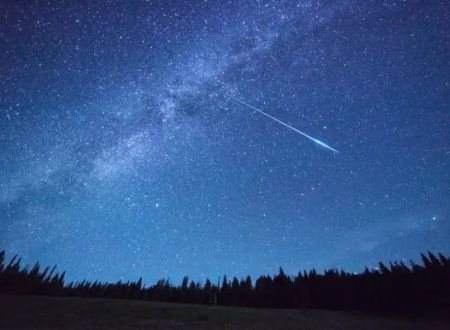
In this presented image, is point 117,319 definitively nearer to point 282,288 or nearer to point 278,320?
point 278,320

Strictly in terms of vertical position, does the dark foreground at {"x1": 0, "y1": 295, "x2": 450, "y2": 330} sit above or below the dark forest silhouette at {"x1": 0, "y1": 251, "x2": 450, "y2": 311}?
below

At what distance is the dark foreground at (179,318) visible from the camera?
34.1 meters

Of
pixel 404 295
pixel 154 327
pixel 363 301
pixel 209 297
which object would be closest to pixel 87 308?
pixel 154 327

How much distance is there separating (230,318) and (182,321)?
555 centimetres

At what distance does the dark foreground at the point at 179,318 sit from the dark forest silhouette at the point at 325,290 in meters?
5.49

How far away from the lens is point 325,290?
51844 mm

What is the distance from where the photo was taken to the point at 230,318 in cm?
3662

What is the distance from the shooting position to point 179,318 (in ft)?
118

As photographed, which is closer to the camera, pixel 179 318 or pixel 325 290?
pixel 179 318

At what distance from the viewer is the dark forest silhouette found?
1721 inches

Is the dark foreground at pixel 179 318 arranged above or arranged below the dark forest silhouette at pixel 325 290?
→ below

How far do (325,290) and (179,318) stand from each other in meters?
26.8

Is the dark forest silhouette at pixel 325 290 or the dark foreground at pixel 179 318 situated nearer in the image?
the dark foreground at pixel 179 318

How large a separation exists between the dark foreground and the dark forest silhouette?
5.49m
